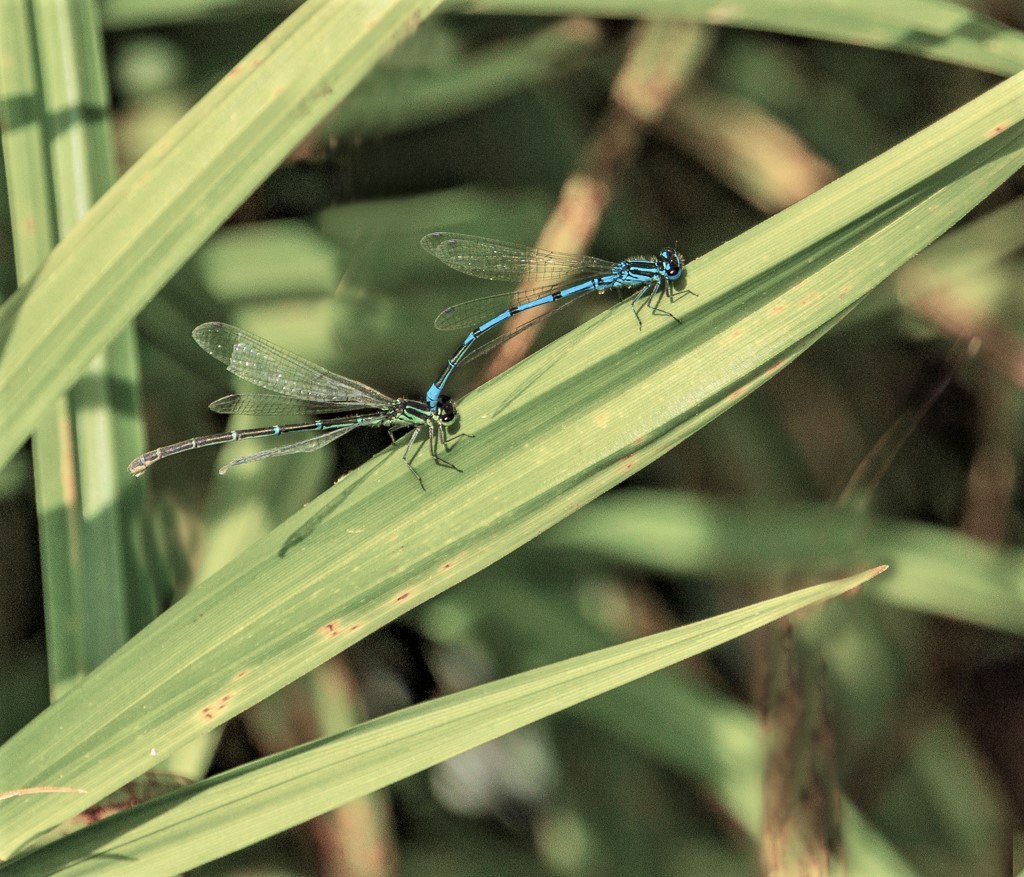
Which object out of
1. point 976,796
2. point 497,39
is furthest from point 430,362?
point 976,796

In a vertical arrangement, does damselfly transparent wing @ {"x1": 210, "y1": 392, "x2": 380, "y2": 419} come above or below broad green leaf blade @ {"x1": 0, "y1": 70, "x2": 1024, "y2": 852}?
above

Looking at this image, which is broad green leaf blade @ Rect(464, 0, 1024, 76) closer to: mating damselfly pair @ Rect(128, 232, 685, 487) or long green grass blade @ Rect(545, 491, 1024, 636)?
mating damselfly pair @ Rect(128, 232, 685, 487)

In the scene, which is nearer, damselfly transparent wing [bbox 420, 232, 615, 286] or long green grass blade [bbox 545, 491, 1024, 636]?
long green grass blade [bbox 545, 491, 1024, 636]

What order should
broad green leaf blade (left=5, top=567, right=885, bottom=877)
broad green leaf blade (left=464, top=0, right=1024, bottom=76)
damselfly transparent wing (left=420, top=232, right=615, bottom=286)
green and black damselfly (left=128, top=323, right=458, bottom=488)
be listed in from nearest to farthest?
broad green leaf blade (left=5, top=567, right=885, bottom=877)
broad green leaf blade (left=464, top=0, right=1024, bottom=76)
green and black damselfly (left=128, top=323, right=458, bottom=488)
damselfly transparent wing (left=420, top=232, right=615, bottom=286)

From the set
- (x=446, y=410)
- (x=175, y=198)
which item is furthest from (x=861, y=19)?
(x=175, y=198)

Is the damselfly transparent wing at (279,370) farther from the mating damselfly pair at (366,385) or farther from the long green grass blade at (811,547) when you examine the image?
the long green grass blade at (811,547)

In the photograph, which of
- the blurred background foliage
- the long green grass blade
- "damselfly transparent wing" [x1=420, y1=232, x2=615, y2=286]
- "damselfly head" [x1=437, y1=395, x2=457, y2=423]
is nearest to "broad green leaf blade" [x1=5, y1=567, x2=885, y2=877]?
"damselfly head" [x1=437, y1=395, x2=457, y2=423]

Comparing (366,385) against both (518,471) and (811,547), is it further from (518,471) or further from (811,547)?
(811,547)
